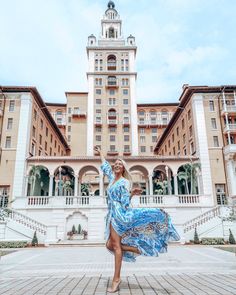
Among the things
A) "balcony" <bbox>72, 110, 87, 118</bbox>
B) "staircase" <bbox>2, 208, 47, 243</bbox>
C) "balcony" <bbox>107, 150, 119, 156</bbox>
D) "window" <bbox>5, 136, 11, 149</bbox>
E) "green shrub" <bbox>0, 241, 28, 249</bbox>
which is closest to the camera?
"green shrub" <bbox>0, 241, 28, 249</bbox>

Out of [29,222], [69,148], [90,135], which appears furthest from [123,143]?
[29,222]

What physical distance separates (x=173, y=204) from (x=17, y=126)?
64.9 feet

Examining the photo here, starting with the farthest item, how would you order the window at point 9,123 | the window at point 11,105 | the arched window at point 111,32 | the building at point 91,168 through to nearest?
the arched window at point 111,32
the window at point 11,105
the window at point 9,123
the building at point 91,168

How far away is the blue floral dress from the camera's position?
533 centimetres

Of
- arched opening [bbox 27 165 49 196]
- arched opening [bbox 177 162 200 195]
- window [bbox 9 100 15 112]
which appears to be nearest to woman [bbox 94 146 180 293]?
arched opening [bbox 27 165 49 196]

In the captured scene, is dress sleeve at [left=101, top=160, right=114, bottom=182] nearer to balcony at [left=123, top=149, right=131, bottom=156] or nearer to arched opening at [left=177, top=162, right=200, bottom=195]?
arched opening at [left=177, top=162, right=200, bottom=195]

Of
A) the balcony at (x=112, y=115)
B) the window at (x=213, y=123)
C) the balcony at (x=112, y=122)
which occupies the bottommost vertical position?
the window at (x=213, y=123)

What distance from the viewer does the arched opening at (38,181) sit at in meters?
29.5

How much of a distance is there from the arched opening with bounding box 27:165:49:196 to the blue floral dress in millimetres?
25040

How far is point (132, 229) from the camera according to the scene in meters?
5.36

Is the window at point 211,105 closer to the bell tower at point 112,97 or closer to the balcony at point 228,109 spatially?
the balcony at point 228,109

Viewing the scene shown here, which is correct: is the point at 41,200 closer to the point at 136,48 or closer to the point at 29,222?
the point at 29,222

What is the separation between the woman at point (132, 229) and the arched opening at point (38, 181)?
25030mm

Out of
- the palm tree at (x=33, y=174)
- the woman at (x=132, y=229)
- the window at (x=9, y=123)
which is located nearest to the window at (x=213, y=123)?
the palm tree at (x=33, y=174)
